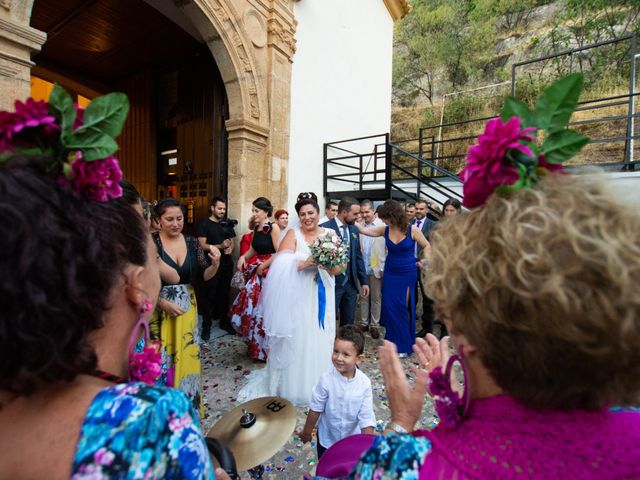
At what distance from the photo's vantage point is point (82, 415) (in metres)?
0.67

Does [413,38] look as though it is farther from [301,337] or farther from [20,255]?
[20,255]

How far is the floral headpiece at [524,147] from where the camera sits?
707 mm

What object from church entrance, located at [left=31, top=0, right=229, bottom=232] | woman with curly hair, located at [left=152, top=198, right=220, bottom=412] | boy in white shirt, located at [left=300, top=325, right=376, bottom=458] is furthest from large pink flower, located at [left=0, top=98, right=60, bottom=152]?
church entrance, located at [left=31, top=0, right=229, bottom=232]

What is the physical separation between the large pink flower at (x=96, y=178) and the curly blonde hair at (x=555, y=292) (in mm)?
799

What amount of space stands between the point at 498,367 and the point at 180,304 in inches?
87.1

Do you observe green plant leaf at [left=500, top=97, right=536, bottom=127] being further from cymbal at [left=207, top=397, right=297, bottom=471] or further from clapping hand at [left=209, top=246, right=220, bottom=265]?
clapping hand at [left=209, top=246, right=220, bottom=265]

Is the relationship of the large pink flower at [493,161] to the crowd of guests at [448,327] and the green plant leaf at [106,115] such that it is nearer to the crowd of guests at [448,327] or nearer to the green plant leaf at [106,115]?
the crowd of guests at [448,327]

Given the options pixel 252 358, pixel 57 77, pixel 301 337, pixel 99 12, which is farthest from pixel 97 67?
pixel 301 337

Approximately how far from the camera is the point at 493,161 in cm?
72

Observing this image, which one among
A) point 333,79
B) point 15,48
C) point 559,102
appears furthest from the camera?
point 333,79

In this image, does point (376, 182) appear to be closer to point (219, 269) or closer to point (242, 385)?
point (219, 269)

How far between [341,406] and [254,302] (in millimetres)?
2335

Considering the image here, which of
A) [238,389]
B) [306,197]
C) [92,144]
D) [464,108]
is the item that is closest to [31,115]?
[92,144]

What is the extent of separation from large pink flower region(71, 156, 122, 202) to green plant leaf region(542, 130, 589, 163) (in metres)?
0.98
